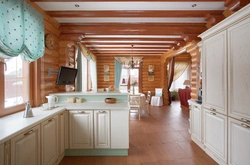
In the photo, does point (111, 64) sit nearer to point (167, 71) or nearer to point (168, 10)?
point (167, 71)

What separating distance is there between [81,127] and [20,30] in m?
1.60

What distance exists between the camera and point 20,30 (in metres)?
1.71

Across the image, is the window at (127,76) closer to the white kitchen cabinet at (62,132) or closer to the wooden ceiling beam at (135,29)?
the wooden ceiling beam at (135,29)

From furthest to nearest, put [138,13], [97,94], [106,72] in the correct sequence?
1. [106,72]
2. [97,94]
3. [138,13]

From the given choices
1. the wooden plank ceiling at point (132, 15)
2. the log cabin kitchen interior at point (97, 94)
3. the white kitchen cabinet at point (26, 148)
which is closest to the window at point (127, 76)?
the log cabin kitchen interior at point (97, 94)

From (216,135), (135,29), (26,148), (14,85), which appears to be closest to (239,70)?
(216,135)

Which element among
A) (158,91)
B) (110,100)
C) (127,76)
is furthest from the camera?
(127,76)

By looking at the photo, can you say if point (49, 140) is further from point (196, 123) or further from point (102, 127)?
point (196, 123)

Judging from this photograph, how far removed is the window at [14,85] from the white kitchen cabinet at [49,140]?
0.57 m

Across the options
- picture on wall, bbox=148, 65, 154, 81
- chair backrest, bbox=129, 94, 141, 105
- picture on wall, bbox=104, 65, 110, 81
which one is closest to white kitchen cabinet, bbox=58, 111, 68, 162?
chair backrest, bbox=129, 94, 141, 105

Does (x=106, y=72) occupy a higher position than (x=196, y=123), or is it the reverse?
(x=106, y=72)

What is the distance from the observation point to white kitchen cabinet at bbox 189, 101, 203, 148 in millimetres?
2703

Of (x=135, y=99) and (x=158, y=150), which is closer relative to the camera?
(x=158, y=150)

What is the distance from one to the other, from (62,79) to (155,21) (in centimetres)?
235
